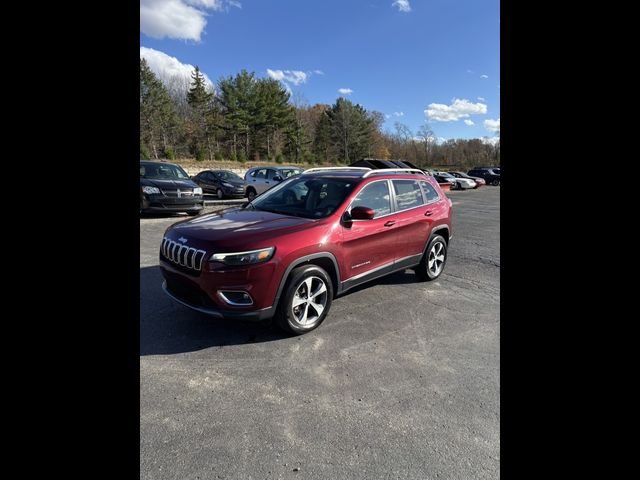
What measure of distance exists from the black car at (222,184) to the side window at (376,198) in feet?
44.0

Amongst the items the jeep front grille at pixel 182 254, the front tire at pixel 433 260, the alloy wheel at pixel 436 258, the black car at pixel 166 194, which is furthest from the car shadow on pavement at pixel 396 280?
the black car at pixel 166 194

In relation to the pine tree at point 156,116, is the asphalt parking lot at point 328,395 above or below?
below

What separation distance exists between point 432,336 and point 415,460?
171cm

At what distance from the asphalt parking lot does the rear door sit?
0.50 m

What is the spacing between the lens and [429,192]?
208 inches

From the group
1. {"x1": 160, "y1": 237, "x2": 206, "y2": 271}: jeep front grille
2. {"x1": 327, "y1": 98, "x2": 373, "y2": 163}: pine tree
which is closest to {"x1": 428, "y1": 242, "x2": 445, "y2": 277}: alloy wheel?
{"x1": 160, "y1": 237, "x2": 206, "y2": 271}: jeep front grille

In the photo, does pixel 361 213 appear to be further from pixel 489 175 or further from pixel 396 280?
pixel 489 175

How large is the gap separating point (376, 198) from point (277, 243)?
1.70 meters

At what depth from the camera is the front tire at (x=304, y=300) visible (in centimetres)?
332

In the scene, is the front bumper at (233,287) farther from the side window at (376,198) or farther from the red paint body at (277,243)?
the side window at (376,198)
